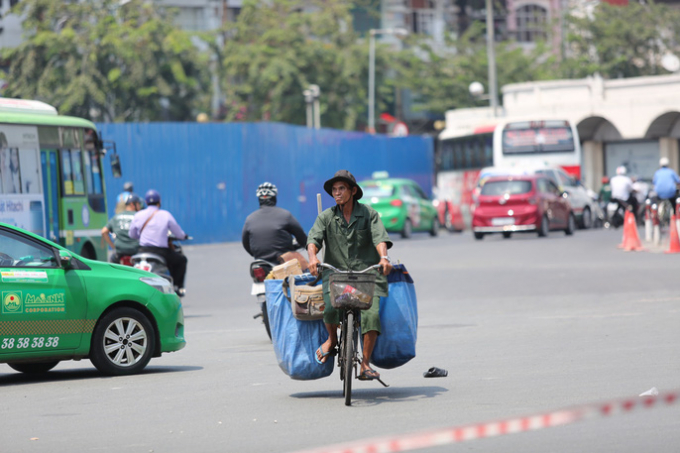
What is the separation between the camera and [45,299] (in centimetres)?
1013

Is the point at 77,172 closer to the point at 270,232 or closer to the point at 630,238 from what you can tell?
the point at 270,232

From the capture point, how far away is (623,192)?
3400 centimetres

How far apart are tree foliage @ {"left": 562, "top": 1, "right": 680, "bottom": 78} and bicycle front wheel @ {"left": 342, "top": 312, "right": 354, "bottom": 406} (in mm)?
56632

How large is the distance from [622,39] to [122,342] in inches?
2217

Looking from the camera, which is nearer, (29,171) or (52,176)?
(29,171)

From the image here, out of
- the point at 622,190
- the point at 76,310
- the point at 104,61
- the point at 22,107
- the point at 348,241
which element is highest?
the point at 104,61

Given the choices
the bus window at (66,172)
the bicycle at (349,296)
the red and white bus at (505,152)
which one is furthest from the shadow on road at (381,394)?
the red and white bus at (505,152)

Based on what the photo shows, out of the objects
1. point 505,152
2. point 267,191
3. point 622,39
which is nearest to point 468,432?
point 267,191

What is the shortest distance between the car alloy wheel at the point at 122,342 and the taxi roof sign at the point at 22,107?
7641mm

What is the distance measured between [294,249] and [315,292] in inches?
165

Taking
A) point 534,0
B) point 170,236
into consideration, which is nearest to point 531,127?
point 170,236

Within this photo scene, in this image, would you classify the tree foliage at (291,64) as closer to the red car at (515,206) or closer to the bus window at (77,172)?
the red car at (515,206)

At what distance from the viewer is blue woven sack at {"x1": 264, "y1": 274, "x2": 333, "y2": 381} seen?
28.8 ft

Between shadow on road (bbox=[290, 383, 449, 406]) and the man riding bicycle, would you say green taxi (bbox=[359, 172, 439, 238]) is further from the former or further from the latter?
the man riding bicycle
